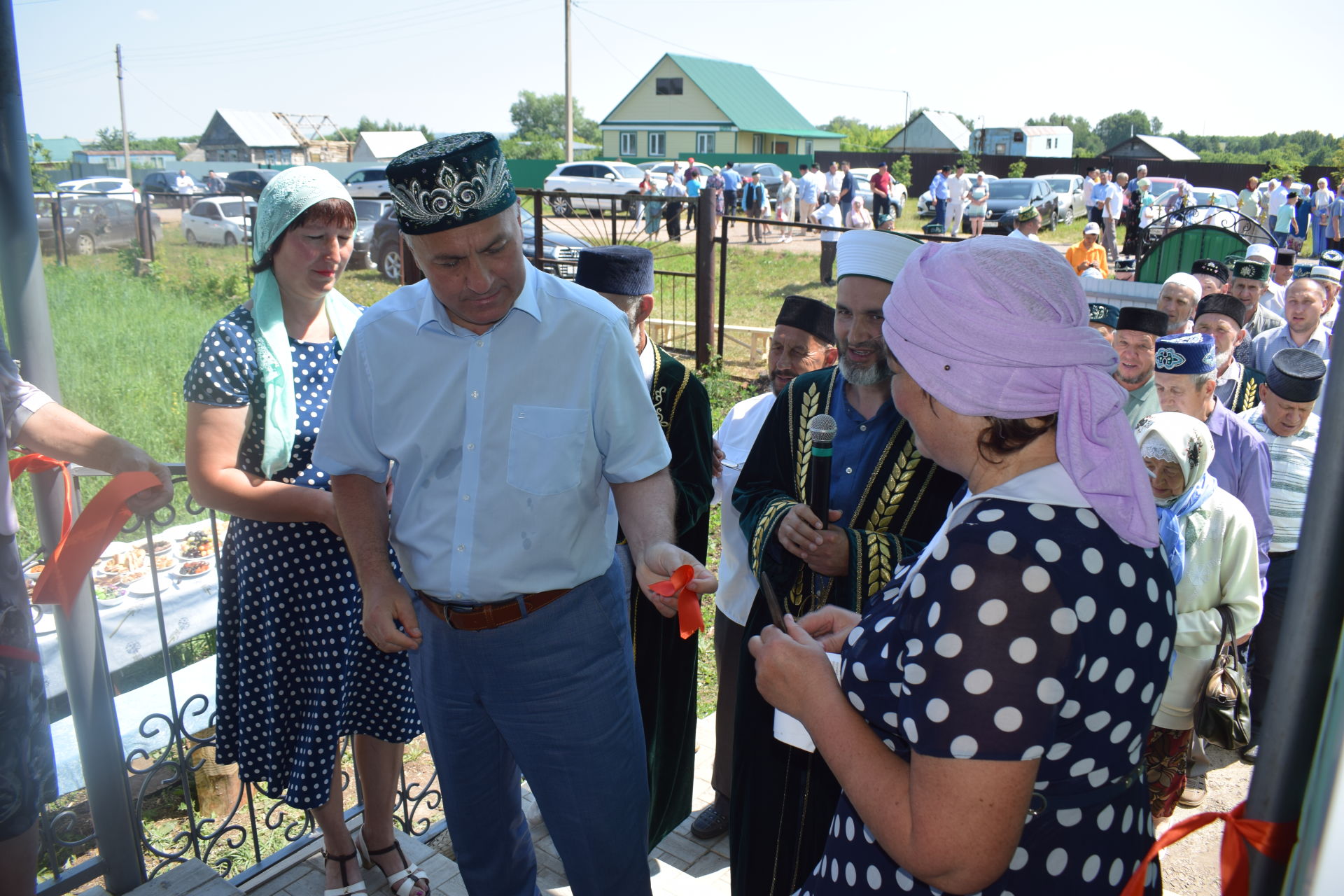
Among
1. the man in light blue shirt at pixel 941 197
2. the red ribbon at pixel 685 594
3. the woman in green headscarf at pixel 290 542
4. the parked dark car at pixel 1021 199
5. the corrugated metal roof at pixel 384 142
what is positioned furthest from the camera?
the corrugated metal roof at pixel 384 142

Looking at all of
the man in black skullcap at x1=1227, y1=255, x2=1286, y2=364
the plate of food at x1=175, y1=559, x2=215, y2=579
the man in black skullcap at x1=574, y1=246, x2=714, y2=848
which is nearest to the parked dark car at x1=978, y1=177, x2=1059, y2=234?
the man in black skullcap at x1=1227, y1=255, x2=1286, y2=364

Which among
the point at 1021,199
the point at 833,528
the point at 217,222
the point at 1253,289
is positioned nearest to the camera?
the point at 833,528

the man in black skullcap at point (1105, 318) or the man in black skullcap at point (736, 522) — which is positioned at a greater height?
the man in black skullcap at point (1105, 318)

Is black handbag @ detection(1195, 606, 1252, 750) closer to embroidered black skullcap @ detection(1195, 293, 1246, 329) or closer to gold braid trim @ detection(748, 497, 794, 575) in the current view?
gold braid trim @ detection(748, 497, 794, 575)

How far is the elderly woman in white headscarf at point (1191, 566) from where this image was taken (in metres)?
3.10

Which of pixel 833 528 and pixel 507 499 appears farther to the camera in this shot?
pixel 833 528

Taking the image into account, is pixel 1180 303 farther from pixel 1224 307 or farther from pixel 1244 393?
pixel 1244 393

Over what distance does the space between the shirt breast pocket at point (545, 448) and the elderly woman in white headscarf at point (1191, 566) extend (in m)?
2.11

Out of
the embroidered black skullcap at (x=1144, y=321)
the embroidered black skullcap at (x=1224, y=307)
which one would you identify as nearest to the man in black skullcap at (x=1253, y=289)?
the embroidered black skullcap at (x=1224, y=307)

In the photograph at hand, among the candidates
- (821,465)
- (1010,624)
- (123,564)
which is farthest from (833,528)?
(123,564)

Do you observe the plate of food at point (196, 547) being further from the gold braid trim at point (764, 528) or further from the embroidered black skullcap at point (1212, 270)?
the embroidered black skullcap at point (1212, 270)

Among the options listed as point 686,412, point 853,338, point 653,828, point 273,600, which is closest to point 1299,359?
point 853,338

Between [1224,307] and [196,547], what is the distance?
247 inches

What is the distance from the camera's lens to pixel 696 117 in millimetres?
58062
